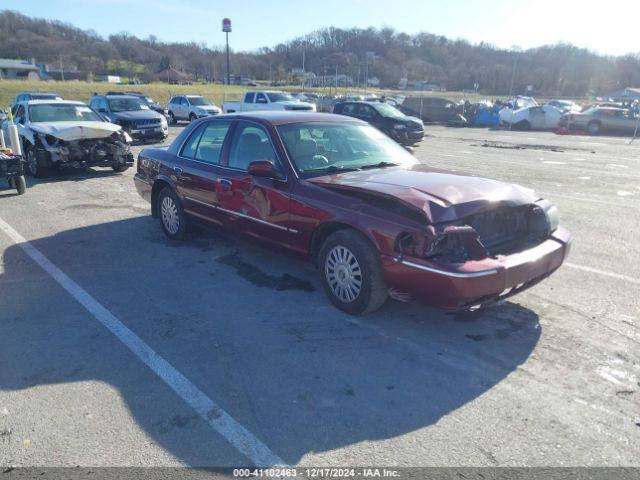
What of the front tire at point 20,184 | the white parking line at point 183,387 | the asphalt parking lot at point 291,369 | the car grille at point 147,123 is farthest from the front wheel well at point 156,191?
the car grille at point 147,123

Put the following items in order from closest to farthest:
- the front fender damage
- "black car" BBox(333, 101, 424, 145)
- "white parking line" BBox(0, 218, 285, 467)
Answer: "white parking line" BBox(0, 218, 285, 467) → the front fender damage → "black car" BBox(333, 101, 424, 145)

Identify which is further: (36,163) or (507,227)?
(36,163)

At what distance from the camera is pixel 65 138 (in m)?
10.9

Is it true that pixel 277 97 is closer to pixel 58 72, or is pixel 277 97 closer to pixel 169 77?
pixel 169 77

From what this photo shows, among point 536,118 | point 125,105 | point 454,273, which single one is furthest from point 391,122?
point 454,273

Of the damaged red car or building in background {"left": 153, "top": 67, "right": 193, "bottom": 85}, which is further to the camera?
building in background {"left": 153, "top": 67, "right": 193, "bottom": 85}

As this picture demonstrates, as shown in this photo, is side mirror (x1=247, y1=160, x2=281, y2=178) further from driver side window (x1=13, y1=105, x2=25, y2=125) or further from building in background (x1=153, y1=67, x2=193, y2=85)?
building in background (x1=153, y1=67, x2=193, y2=85)

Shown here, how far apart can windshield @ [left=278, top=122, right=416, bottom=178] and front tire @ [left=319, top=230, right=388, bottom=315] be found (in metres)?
0.85

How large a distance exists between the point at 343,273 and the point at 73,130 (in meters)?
9.05

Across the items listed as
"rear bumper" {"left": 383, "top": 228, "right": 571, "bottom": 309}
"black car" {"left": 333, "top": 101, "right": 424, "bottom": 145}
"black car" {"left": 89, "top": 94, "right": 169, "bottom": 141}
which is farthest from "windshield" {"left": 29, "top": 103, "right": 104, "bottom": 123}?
"rear bumper" {"left": 383, "top": 228, "right": 571, "bottom": 309}

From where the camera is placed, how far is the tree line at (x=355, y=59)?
9419 centimetres

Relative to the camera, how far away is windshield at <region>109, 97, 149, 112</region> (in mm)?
18516

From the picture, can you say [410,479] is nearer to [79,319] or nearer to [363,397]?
[363,397]

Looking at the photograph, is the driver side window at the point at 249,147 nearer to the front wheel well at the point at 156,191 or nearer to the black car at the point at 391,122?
the front wheel well at the point at 156,191
